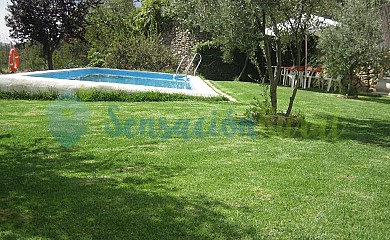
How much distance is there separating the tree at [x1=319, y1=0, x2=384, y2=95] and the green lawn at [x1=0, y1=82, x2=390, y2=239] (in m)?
6.70

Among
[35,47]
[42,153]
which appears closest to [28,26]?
[35,47]

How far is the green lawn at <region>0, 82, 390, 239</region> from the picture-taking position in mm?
3164

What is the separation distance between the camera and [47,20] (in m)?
19.7

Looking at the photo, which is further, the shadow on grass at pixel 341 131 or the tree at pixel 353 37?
the tree at pixel 353 37

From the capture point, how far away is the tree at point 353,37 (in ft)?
42.8

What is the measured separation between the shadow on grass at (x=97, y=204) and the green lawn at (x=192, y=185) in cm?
1

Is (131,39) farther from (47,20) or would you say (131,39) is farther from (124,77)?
(47,20)

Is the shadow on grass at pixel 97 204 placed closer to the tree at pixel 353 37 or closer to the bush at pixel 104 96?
the bush at pixel 104 96

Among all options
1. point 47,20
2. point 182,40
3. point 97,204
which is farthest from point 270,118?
point 47,20

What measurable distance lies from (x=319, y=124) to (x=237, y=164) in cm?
406

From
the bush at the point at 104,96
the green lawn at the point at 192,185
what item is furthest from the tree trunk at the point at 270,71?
the bush at the point at 104,96

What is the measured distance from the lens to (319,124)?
8.39 meters

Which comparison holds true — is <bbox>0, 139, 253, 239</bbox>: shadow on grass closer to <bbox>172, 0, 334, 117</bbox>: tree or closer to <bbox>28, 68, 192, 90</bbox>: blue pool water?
<bbox>172, 0, 334, 117</bbox>: tree

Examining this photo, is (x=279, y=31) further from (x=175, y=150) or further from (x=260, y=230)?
(x=260, y=230)
